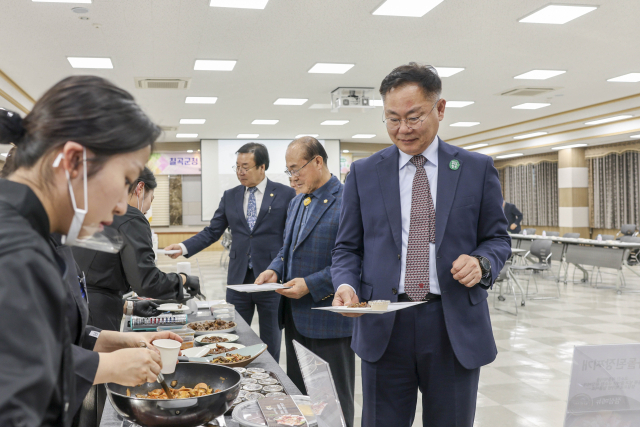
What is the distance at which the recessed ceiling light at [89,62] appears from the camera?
726 centimetres

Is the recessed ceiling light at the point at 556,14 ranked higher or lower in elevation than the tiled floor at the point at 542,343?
higher

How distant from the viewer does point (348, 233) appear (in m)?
1.86

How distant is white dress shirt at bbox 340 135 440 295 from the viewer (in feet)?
5.50

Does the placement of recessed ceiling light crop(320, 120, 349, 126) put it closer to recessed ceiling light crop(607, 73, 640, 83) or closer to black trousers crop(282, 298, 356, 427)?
recessed ceiling light crop(607, 73, 640, 83)

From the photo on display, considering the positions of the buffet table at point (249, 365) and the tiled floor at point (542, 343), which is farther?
the tiled floor at point (542, 343)

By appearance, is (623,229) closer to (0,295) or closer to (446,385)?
(446,385)

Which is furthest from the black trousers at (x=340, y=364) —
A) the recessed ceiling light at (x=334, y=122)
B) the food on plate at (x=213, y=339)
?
the recessed ceiling light at (x=334, y=122)

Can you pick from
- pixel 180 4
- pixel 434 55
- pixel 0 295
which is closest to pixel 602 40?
pixel 434 55

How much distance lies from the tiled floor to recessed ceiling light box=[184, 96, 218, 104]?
11.8ft

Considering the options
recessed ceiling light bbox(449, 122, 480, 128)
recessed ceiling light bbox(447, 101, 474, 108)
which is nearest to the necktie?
recessed ceiling light bbox(447, 101, 474, 108)

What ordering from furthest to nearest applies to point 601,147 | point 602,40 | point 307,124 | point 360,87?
point 601,147, point 307,124, point 360,87, point 602,40

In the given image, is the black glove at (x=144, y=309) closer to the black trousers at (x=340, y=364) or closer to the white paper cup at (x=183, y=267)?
the white paper cup at (x=183, y=267)

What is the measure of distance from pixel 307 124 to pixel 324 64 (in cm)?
591

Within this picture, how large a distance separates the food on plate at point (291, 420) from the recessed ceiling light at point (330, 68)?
689cm
